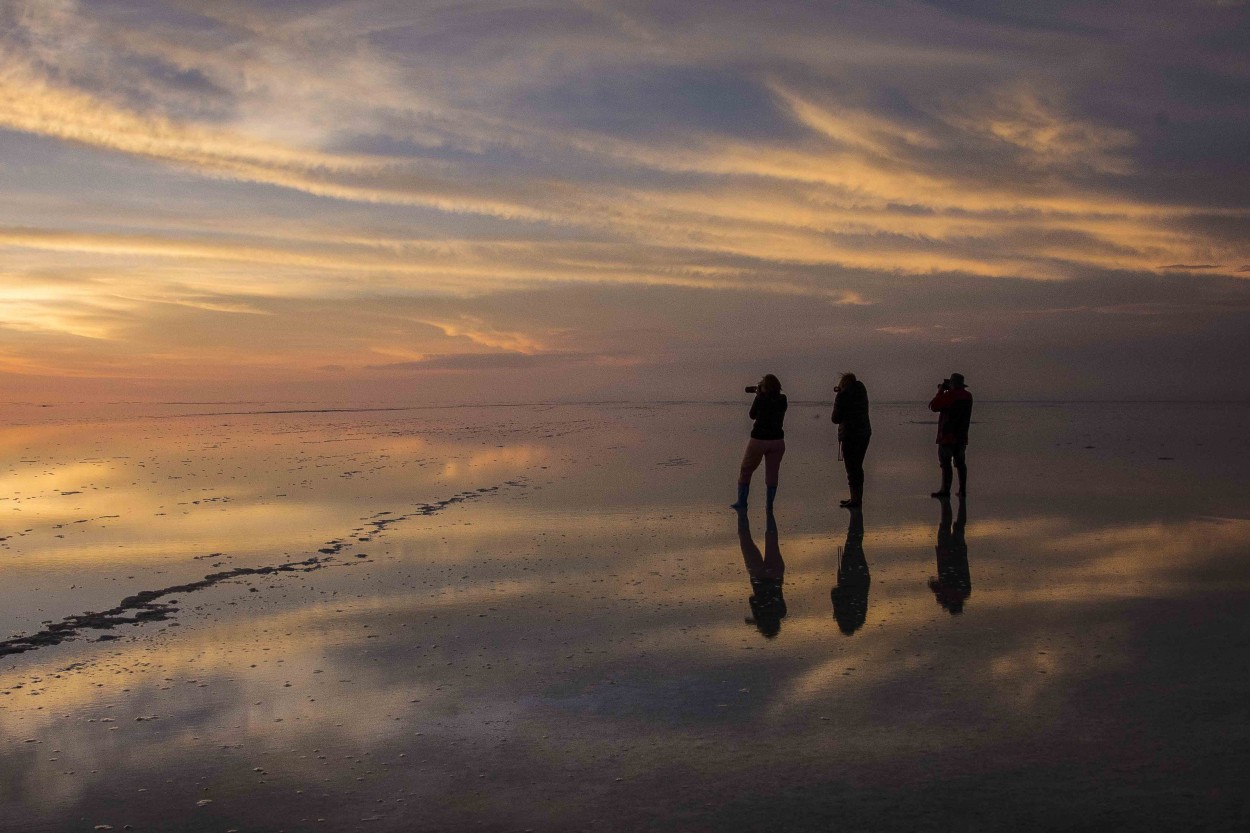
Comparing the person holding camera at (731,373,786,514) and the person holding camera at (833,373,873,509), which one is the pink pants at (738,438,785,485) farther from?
the person holding camera at (833,373,873,509)

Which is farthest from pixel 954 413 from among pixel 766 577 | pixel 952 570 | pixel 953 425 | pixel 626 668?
pixel 626 668

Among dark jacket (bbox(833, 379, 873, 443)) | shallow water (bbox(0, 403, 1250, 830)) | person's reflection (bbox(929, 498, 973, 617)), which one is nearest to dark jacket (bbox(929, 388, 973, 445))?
dark jacket (bbox(833, 379, 873, 443))

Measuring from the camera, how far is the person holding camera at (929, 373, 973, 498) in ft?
52.0

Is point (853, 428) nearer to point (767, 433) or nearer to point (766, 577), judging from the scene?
point (767, 433)

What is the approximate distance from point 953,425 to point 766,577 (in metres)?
7.68

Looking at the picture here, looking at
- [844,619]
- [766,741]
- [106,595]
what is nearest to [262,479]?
[106,595]

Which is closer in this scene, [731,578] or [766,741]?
[766,741]

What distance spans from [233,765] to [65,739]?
3.59 feet

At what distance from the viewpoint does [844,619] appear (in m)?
7.89

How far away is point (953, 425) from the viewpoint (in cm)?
1609

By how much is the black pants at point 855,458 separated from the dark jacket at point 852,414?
0.03 metres

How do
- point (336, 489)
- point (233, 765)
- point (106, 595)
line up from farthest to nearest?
point (336, 489) < point (106, 595) < point (233, 765)

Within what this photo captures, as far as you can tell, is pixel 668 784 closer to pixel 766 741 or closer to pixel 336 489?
pixel 766 741

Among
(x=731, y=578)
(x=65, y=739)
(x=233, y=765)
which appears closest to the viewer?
(x=233, y=765)
